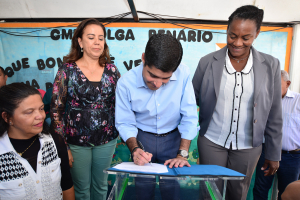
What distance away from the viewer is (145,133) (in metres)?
1.37

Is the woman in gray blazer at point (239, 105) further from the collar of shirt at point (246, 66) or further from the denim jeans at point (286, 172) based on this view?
the denim jeans at point (286, 172)

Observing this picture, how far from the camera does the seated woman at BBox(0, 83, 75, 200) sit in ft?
3.46

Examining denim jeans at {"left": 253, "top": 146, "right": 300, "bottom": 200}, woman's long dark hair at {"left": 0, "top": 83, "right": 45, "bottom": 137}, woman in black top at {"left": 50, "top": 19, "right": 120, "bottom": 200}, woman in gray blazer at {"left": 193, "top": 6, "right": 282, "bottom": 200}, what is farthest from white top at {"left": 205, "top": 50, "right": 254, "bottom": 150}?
woman's long dark hair at {"left": 0, "top": 83, "right": 45, "bottom": 137}

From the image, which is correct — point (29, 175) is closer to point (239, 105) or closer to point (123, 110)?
point (123, 110)

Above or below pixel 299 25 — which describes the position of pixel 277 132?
below

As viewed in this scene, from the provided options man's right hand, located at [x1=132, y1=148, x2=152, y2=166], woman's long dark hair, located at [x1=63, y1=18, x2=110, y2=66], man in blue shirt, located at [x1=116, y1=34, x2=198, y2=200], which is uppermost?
woman's long dark hair, located at [x1=63, y1=18, x2=110, y2=66]

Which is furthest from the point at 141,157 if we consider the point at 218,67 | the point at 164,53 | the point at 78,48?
the point at 78,48

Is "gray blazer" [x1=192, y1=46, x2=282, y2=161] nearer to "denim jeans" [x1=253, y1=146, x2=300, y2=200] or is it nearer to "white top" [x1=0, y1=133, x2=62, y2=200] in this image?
"denim jeans" [x1=253, y1=146, x2=300, y2=200]

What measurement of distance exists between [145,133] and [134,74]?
46 centimetres

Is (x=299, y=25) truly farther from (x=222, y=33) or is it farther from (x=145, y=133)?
(x=145, y=133)

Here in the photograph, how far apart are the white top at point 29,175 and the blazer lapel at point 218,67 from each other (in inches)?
49.8

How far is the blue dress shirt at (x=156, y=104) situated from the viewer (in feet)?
4.30

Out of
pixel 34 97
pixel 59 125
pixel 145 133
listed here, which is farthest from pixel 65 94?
pixel 145 133

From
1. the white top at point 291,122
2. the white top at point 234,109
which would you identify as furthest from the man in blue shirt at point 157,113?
the white top at point 291,122
